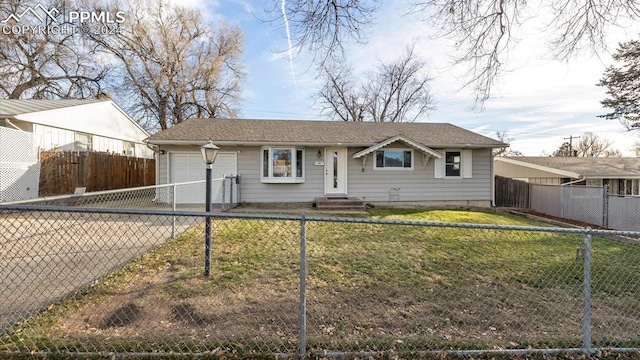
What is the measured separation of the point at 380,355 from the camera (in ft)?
8.25

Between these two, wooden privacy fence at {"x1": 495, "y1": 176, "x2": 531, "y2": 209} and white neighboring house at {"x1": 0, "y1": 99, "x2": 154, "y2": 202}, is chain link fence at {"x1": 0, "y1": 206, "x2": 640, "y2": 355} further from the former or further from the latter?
wooden privacy fence at {"x1": 495, "y1": 176, "x2": 531, "y2": 209}

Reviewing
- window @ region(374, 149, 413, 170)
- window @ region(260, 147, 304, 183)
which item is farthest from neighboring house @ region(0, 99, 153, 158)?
window @ region(374, 149, 413, 170)

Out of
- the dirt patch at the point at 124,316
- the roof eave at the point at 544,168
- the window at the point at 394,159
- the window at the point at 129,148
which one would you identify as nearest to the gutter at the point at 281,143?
the window at the point at 394,159

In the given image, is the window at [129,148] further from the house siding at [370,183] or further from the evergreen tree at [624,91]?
the evergreen tree at [624,91]

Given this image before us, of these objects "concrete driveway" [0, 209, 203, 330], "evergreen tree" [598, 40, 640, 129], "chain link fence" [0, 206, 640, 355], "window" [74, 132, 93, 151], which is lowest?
"chain link fence" [0, 206, 640, 355]

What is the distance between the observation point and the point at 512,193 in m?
14.3

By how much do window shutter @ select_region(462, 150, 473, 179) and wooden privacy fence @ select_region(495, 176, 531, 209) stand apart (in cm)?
325

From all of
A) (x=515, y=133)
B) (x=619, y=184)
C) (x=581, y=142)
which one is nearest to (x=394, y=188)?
(x=619, y=184)

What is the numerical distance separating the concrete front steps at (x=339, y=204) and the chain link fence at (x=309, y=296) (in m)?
4.95

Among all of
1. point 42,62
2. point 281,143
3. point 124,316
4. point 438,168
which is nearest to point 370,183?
point 438,168

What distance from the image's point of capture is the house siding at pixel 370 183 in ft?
38.3

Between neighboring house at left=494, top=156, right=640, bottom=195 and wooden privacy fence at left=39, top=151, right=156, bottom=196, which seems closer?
wooden privacy fence at left=39, top=151, right=156, bottom=196

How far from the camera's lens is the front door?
12.1 m

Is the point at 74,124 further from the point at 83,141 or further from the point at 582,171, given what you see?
the point at 582,171
